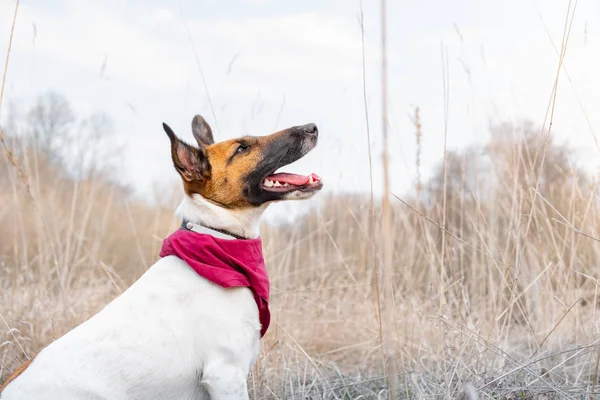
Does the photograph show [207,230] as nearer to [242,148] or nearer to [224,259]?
[224,259]

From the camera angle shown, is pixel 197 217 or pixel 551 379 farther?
pixel 551 379

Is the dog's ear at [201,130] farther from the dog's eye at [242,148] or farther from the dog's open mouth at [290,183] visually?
the dog's open mouth at [290,183]

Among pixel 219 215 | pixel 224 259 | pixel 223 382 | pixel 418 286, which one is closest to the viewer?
pixel 223 382

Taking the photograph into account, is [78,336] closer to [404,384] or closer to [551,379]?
[404,384]

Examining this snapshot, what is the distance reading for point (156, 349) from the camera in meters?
2.42

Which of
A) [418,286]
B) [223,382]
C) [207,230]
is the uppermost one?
[207,230]

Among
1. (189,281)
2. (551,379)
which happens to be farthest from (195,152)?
(551,379)

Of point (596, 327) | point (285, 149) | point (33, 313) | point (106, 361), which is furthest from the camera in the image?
point (33, 313)

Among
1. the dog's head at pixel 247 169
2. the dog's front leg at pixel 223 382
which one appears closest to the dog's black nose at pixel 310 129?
the dog's head at pixel 247 169

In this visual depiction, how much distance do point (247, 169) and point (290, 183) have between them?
0.68 ft

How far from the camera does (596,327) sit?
3764 millimetres

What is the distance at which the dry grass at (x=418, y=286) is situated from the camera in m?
3.31

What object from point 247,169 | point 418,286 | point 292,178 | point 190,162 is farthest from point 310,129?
point 418,286

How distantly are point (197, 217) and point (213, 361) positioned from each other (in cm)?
64
